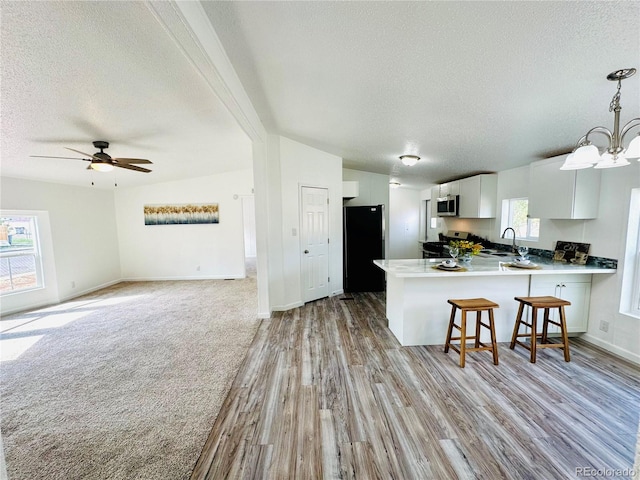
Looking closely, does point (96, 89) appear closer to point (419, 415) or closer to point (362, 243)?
point (419, 415)

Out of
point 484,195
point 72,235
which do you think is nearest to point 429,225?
point 484,195

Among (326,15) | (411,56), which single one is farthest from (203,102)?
(411,56)

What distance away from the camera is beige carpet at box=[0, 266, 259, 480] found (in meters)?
1.72

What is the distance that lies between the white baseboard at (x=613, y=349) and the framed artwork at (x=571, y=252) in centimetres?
87

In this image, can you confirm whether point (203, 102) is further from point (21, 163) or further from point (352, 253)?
point (352, 253)

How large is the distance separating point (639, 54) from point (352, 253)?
4102 mm

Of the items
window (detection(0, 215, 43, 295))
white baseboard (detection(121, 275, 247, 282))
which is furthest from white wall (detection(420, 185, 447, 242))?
window (detection(0, 215, 43, 295))

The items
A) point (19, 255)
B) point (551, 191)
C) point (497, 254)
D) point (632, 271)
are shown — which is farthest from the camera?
point (19, 255)

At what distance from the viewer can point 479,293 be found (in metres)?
3.08

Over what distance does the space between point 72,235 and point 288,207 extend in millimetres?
4448

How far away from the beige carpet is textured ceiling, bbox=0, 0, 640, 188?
2.42 m

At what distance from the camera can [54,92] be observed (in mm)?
2148

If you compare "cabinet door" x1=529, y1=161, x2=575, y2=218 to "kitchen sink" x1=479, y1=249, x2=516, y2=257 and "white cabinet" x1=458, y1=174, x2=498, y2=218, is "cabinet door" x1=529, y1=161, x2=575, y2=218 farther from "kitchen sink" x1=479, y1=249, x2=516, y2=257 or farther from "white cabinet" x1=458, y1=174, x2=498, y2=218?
"white cabinet" x1=458, y1=174, x2=498, y2=218

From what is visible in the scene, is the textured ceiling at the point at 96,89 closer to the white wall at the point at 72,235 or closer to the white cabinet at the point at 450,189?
the white wall at the point at 72,235
